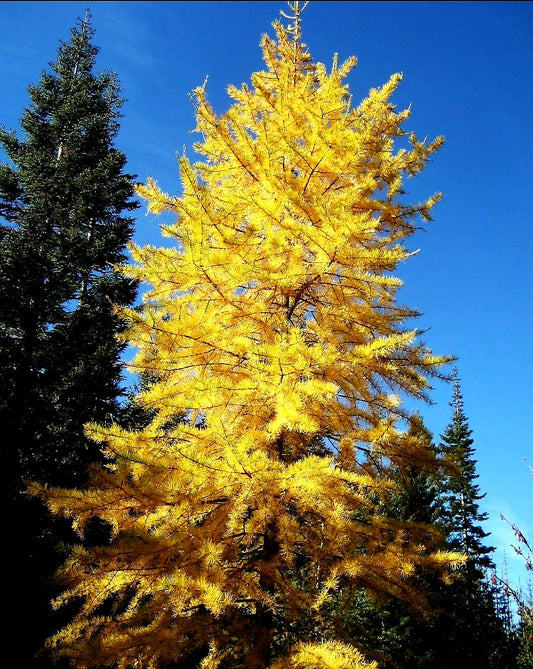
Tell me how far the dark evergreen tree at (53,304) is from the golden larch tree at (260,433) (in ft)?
14.0

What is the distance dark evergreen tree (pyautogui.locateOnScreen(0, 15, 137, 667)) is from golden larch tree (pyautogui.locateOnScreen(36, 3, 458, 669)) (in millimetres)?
4260

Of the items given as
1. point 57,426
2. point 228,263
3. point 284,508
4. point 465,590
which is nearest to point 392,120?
point 228,263

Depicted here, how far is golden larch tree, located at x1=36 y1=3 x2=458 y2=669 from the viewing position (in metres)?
3.84

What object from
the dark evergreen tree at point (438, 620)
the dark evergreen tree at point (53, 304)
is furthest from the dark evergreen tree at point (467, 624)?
the dark evergreen tree at point (53, 304)

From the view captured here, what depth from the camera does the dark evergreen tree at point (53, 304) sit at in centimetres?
978

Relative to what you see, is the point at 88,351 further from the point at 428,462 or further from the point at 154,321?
the point at 428,462

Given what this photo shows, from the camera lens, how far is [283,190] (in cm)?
511

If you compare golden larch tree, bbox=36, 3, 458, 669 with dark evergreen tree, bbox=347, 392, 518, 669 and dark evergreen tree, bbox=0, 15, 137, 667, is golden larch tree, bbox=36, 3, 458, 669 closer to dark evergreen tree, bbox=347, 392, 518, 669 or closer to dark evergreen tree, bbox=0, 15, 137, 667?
dark evergreen tree, bbox=347, 392, 518, 669

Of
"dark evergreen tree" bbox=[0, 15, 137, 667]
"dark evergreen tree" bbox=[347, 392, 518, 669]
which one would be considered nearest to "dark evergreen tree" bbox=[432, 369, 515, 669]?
"dark evergreen tree" bbox=[347, 392, 518, 669]

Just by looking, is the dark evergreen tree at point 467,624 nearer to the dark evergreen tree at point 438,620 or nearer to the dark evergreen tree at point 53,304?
the dark evergreen tree at point 438,620

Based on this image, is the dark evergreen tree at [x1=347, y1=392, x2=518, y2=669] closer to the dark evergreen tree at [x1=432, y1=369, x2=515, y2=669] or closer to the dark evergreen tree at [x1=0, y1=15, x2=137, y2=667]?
the dark evergreen tree at [x1=432, y1=369, x2=515, y2=669]

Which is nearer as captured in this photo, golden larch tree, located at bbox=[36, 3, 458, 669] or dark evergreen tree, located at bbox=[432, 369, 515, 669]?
golden larch tree, located at bbox=[36, 3, 458, 669]

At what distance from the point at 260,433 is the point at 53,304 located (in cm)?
963

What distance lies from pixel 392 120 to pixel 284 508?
17.9 feet
